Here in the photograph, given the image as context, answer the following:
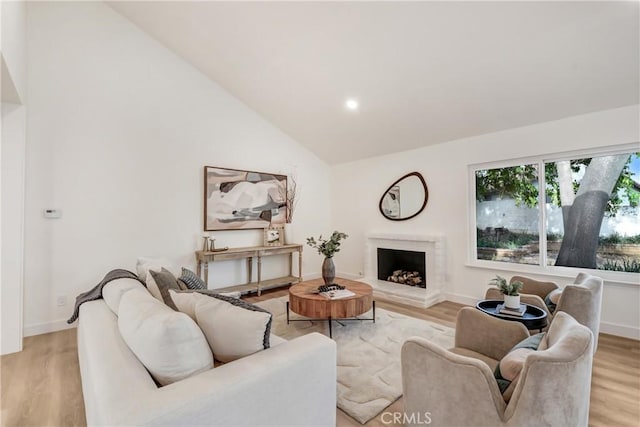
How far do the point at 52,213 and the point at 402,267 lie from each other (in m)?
4.74

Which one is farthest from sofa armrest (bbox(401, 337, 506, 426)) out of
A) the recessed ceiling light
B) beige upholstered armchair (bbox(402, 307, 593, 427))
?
the recessed ceiling light

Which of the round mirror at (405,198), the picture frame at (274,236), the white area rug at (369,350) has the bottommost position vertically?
the white area rug at (369,350)

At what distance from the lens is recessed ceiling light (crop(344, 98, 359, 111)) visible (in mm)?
4045

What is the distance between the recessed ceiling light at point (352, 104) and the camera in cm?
404

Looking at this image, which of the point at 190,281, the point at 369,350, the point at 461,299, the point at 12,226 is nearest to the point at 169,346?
the point at 190,281

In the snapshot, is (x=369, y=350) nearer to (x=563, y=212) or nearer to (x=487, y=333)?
(x=487, y=333)

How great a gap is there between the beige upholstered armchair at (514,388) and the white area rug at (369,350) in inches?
19.1

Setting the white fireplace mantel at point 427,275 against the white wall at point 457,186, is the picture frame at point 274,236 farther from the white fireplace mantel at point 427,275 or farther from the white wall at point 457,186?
the white fireplace mantel at point 427,275

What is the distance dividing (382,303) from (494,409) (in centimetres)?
296

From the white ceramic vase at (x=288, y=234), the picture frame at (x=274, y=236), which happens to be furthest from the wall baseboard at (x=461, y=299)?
the picture frame at (x=274, y=236)

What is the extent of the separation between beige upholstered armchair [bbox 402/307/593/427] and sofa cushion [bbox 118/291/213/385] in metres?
1.06

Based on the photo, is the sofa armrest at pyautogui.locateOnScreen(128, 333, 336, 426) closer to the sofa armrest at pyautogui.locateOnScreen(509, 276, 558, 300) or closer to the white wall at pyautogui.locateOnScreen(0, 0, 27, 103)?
the sofa armrest at pyautogui.locateOnScreen(509, 276, 558, 300)

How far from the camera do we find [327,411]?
4.75 feet

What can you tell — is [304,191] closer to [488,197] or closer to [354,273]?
[354,273]
